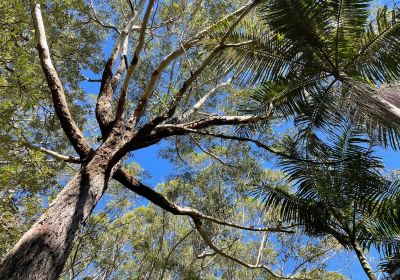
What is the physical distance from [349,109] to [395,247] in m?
2.14

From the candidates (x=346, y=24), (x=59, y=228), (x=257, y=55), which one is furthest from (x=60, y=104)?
(x=346, y=24)

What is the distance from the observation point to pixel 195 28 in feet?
29.1

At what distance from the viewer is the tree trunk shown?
8.66 ft

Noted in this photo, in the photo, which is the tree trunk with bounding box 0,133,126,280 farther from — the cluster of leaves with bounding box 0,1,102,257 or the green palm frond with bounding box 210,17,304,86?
the green palm frond with bounding box 210,17,304,86

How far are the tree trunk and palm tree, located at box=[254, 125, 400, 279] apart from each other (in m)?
3.12

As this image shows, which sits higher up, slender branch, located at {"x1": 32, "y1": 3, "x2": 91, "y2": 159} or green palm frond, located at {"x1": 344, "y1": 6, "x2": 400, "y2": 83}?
green palm frond, located at {"x1": 344, "y1": 6, "x2": 400, "y2": 83}

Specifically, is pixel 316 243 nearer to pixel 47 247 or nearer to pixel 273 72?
pixel 273 72

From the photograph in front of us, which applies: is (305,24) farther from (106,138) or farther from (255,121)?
(106,138)

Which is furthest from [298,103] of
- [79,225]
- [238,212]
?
[238,212]

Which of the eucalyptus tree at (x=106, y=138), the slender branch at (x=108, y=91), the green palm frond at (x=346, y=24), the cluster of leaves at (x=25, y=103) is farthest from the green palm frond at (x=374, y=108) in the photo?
Result: the cluster of leaves at (x=25, y=103)

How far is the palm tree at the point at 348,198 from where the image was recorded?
19.1 feet

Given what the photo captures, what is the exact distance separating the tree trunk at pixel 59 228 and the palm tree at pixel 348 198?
312cm

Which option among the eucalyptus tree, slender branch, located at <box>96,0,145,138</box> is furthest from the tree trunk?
slender branch, located at <box>96,0,145,138</box>

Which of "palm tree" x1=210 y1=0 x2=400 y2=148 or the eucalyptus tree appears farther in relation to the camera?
"palm tree" x1=210 y1=0 x2=400 y2=148
